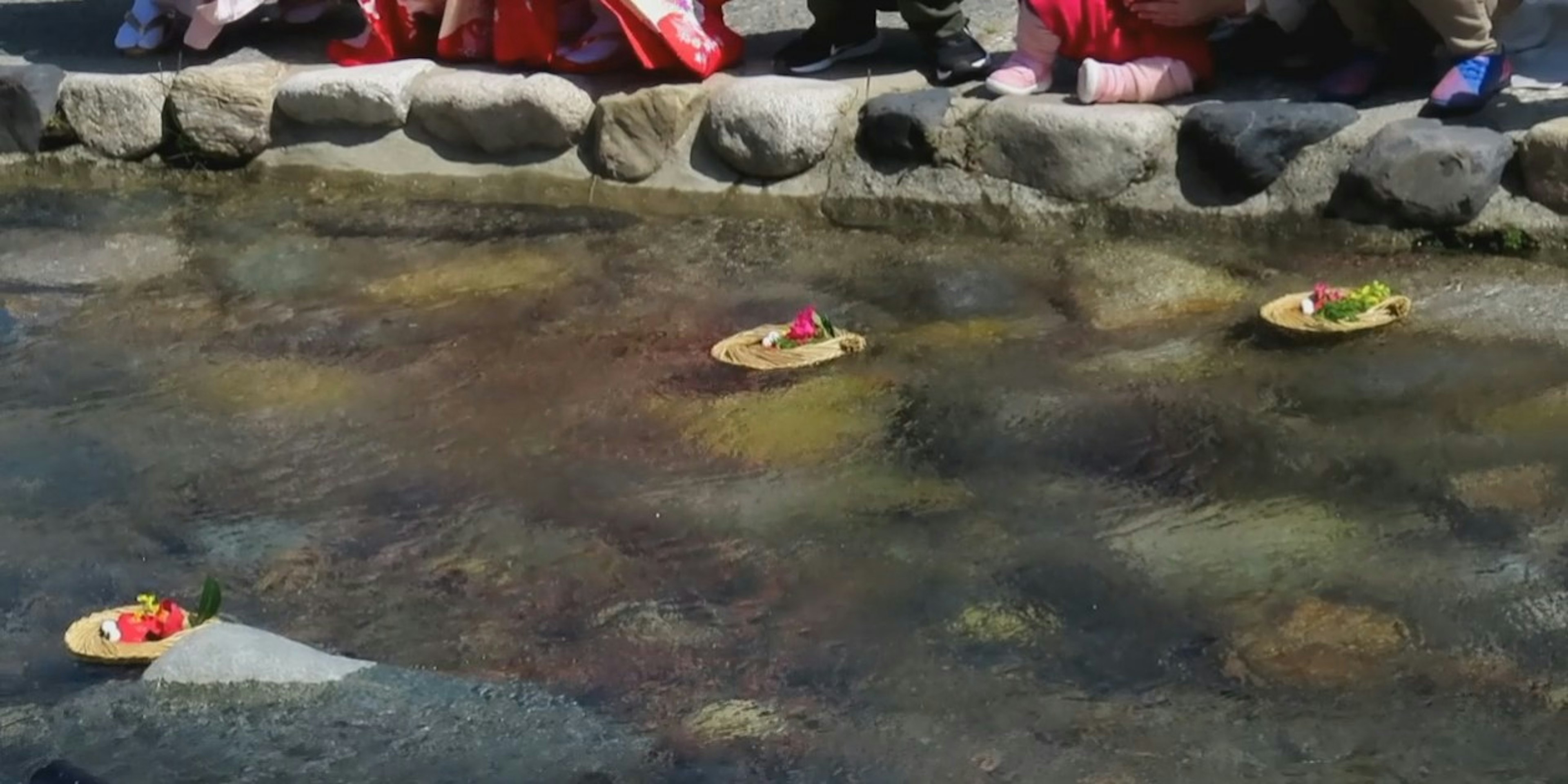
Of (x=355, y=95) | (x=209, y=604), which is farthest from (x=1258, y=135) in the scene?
(x=209, y=604)

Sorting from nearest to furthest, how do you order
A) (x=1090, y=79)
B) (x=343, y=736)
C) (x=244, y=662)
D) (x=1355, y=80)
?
1. (x=343, y=736)
2. (x=244, y=662)
3. (x=1355, y=80)
4. (x=1090, y=79)

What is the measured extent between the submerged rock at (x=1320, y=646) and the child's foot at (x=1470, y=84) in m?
2.05

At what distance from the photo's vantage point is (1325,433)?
13.4 ft

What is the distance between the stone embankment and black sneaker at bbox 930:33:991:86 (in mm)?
85

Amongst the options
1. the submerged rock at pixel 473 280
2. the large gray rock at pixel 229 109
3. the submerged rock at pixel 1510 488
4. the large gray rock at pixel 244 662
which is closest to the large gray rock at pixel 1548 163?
the submerged rock at pixel 1510 488

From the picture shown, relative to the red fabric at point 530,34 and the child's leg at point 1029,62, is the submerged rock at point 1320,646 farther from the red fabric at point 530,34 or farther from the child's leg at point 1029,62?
the red fabric at point 530,34

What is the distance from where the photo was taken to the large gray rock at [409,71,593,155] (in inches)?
235

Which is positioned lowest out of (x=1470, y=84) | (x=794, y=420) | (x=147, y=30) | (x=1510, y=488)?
(x=794, y=420)

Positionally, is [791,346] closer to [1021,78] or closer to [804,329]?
[804,329]

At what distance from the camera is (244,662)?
337cm

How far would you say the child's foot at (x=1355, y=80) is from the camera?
5.21 meters

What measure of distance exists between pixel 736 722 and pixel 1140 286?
211 cm

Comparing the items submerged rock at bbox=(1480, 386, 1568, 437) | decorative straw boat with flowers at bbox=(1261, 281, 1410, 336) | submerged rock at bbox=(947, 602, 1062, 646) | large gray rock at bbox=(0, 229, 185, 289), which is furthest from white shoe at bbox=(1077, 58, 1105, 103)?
large gray rock at bbox=(0, 229, 185, 289)

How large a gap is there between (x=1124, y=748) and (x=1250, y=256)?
90.7 inches
